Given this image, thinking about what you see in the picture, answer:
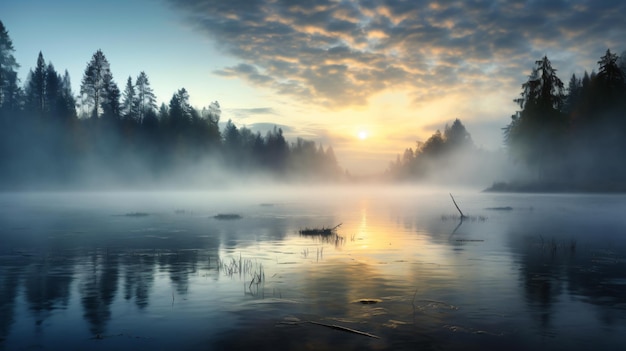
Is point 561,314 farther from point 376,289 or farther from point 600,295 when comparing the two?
point 376,289

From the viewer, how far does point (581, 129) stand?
82.5 metres

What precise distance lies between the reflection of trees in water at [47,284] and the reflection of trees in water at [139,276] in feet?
6.31

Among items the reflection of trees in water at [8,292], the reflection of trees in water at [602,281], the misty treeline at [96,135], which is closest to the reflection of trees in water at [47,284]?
the reflection of trees in water at [8,292]

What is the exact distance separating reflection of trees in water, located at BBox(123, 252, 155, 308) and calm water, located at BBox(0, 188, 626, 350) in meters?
0.08

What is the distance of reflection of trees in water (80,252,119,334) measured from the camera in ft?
43.5

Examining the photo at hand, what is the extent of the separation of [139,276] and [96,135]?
102 meters

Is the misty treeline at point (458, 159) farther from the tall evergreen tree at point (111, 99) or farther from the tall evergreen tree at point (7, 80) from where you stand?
the tall evergreen tree at point (7, 80)

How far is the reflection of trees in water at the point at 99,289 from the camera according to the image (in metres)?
13.2

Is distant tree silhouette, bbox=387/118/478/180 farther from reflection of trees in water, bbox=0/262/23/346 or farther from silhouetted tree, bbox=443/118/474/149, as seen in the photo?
reflection of trees in water, bbox=0/262/23/346

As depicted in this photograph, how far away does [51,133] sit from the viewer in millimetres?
Answer: 102625

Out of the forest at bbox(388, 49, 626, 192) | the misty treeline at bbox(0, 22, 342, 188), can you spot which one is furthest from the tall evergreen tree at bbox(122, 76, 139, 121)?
the forest at bbox(388, 49, 626, 192)

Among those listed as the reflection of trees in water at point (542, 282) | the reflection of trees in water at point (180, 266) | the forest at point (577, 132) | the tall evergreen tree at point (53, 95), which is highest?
the tall evergreen tree at point (53, 95)

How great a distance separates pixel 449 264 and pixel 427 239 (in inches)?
375

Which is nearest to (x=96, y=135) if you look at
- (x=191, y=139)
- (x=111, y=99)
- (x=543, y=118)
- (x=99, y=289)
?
(x=111, y=99)
